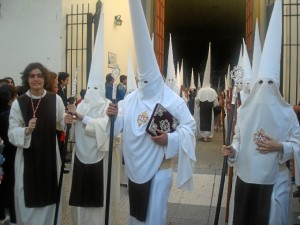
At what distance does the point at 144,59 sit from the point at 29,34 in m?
5.56

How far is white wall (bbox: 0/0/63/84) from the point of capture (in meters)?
8.43

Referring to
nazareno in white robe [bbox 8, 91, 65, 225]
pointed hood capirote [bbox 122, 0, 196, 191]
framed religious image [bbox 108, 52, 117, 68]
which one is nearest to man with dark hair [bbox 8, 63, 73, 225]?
nazareno in white robe [bbox 8, 91, 65, 225]

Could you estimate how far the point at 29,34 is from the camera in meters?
8.52

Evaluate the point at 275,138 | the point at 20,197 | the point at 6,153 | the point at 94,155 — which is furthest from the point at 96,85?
the point at 275,138

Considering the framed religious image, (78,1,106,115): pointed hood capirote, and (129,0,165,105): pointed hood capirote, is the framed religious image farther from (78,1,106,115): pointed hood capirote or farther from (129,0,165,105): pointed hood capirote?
(129,0,165,105): pointed hood capirote

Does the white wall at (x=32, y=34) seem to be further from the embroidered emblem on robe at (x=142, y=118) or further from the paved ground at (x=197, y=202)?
the embroidered emblem on robe at (x=142, y=118)

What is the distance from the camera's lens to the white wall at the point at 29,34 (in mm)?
8430

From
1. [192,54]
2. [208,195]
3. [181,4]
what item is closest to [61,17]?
[208,195]

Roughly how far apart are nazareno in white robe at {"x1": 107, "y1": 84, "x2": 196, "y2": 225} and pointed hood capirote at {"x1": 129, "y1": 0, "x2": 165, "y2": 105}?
74 millimetres

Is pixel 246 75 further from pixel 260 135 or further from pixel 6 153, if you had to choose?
pixel 6 153

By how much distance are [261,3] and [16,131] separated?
722 cm

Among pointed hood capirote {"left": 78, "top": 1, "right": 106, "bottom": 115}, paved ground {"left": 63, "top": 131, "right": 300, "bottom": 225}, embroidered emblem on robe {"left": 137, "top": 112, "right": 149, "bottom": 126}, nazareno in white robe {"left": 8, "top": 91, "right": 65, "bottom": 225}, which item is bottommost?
paved ground {"left": 63, "top": 131, "right": 300, "bottom": 225}

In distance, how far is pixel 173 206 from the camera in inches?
223

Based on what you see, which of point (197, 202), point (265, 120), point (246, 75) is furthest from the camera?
point (197, 202)
